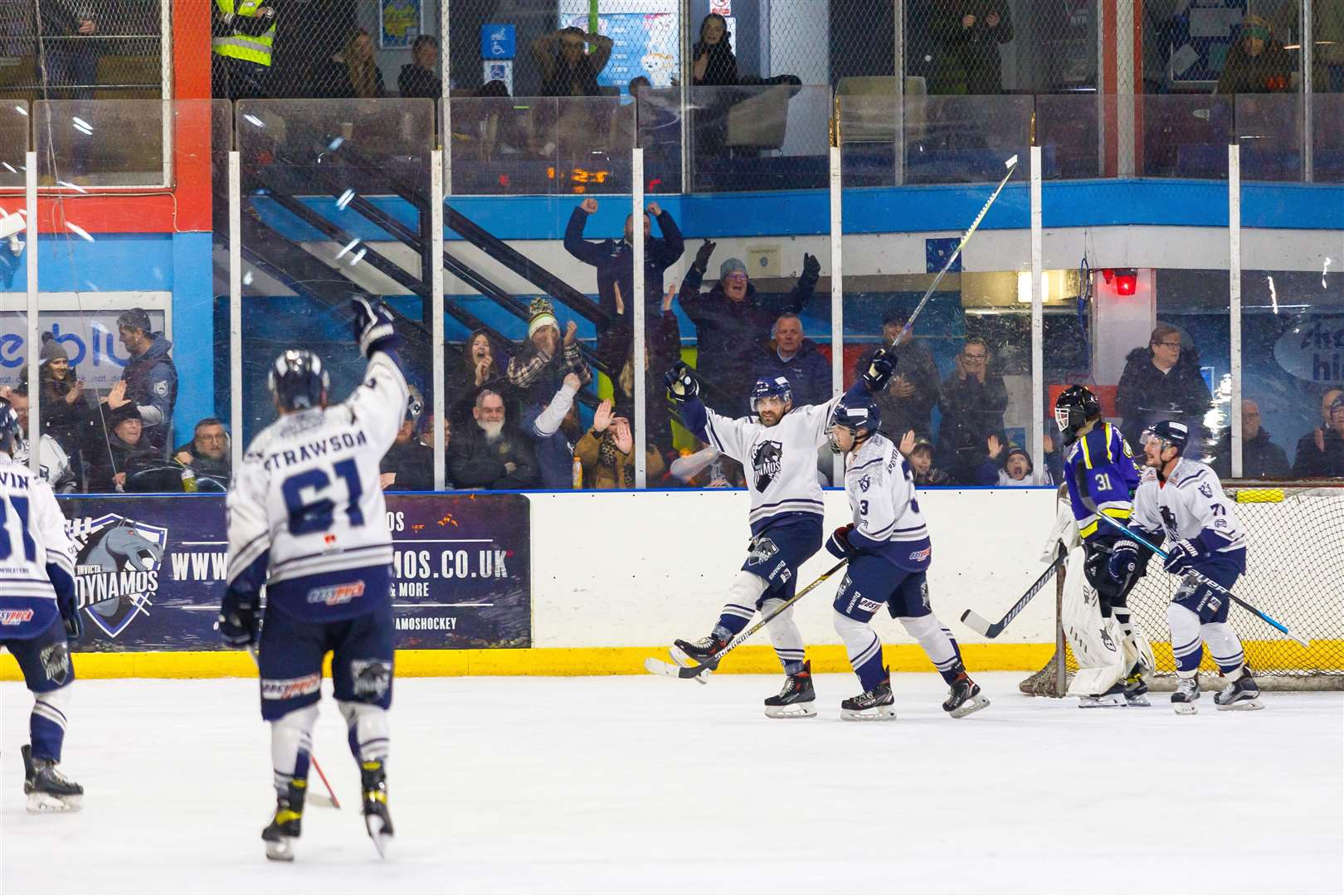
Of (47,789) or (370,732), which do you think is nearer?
(370,732)

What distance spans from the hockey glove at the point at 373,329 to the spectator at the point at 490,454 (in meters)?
4.17

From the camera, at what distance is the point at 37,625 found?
183 inches

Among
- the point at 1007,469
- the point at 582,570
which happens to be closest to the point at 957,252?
the point at 1007,469

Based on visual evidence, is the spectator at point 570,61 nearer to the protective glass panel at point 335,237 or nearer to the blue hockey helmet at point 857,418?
A: the protective glass panel at point 335,237

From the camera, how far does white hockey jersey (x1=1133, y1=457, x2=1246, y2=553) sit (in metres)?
6.88

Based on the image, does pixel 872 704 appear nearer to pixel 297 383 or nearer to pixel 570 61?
pixel 297 383

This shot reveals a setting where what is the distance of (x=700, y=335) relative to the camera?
846 cm

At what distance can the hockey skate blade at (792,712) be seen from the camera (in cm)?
670

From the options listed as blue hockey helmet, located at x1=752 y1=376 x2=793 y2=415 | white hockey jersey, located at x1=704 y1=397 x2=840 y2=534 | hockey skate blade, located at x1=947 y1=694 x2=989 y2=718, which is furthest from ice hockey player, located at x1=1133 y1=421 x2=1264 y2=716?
blue hockey helmet, located at x1=752 y1=376 x2=793 y2=415

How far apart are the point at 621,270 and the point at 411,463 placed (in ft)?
4.55

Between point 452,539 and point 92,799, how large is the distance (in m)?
3.64

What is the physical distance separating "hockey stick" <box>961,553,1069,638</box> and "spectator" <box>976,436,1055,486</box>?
0.53 meters

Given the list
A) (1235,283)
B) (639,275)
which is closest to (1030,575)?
(1235,283)

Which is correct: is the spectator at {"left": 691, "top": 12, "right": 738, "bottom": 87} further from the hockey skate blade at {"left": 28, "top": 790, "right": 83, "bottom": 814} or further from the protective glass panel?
the hockey skate blade at {"left": 28, "top": 790, "right": 83, "bottom": 814}
